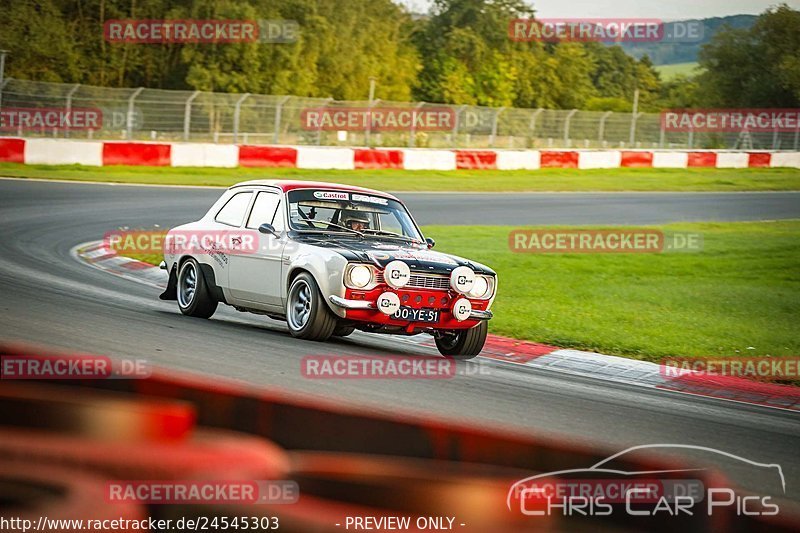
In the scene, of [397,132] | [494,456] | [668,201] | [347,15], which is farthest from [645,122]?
[494,456]

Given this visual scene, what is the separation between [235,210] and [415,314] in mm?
2515

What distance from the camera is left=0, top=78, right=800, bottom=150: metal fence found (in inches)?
1195

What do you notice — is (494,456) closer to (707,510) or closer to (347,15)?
(707,510)

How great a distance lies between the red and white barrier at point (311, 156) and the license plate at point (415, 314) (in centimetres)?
1920

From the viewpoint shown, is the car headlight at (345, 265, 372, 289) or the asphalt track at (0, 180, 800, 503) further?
the car headlight at (345, 265, 372, 289)

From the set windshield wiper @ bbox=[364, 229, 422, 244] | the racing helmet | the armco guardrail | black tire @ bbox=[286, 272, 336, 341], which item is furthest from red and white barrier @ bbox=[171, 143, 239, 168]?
the armco guardrail

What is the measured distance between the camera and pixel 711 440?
6.86m

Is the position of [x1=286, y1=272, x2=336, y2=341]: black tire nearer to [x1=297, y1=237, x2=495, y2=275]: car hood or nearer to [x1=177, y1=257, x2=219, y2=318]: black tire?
[x1=297, y1=237, x2=495, y2=275]: car hood

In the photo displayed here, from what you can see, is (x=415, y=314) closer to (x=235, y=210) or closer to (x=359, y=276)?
(x=359, y=276)

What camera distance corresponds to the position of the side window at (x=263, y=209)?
10.2 meters

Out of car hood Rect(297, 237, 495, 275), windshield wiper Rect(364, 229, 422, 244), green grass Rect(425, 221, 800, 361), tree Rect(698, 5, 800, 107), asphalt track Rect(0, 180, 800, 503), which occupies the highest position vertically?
tree Rect(698, 5, 800, 107)

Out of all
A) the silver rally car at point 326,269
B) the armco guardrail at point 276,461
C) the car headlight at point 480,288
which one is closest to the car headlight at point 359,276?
the silver rally car at point 326,269

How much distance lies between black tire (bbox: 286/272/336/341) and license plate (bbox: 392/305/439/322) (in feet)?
1.86

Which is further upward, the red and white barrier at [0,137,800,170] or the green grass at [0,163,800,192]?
the red and white barrier at [0,137,800,170]
